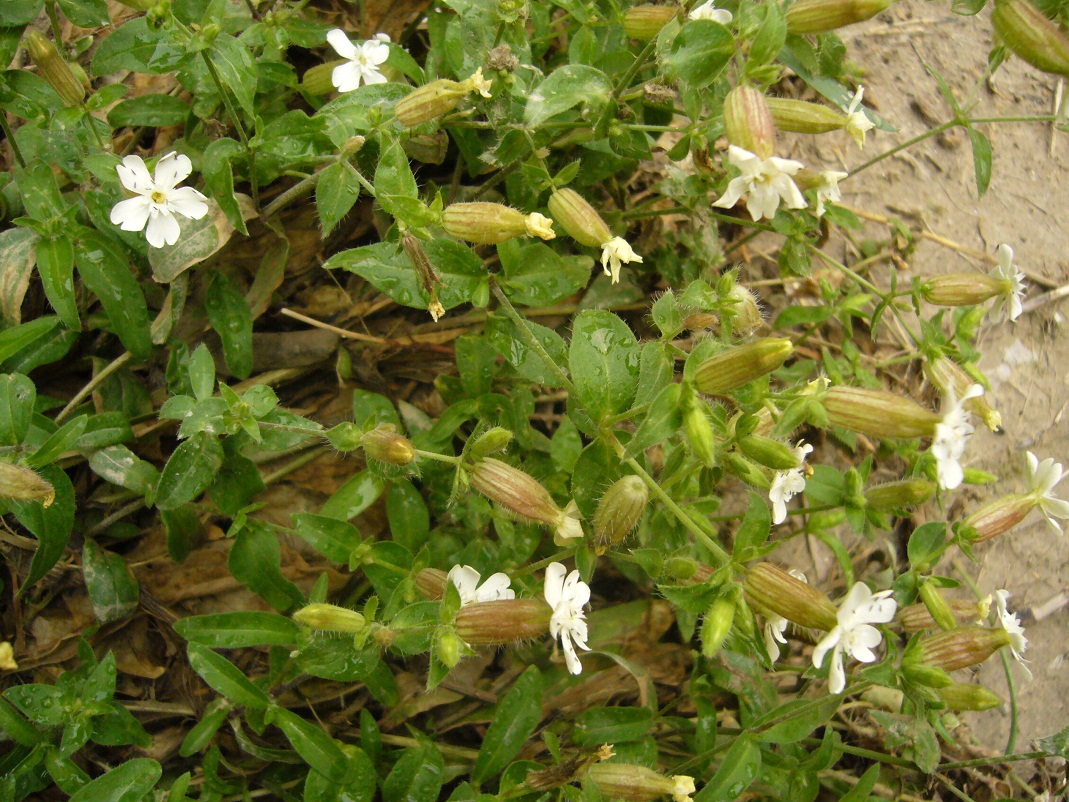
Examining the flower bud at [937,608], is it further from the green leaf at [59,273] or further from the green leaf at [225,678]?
the green leaf at [59,273]

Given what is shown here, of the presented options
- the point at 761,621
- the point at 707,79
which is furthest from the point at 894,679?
the point at 707,79

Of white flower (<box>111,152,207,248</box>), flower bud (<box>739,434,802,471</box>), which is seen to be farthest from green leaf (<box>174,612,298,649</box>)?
flower bud (<box>739,434,802,471</box>)

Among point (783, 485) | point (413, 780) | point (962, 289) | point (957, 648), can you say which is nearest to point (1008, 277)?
point (962, 289)

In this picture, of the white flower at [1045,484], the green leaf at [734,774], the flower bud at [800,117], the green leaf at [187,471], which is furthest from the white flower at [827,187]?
the green leaf at [187,471]

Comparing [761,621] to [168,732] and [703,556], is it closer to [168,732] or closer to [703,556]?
[703,556]

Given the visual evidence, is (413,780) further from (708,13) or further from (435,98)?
(708,13)
